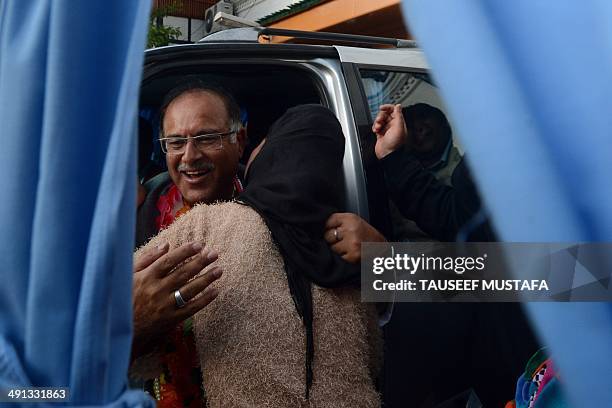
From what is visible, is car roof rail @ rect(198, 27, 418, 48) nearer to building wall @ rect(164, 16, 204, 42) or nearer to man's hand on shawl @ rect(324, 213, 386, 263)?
building wall @ rect(164, 16, 204, 42)

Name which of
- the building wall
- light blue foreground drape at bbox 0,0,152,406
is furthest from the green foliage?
light blue foreground drape at bbox 0,0,152,406

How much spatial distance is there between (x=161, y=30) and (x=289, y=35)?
0.48 m

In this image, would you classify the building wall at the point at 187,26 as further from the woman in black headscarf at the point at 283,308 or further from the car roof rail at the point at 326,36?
the woman in black headscarf at the point at 283,308

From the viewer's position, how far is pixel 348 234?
1310 mm

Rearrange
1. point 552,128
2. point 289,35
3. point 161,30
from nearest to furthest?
point 552,128 < point 161,30 < point 289,35

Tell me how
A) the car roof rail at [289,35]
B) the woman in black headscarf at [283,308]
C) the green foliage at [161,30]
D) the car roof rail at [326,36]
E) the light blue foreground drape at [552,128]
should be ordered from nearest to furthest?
the light blue foreground drape at [552,128]
the woman in black headscarf at [283,308]
the green foliage at [161,30]
the car roof rail at [289,35]
the car roof rail at [326,36]

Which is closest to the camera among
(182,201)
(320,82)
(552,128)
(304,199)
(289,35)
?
(552,128)

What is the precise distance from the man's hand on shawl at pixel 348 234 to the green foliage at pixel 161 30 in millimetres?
807

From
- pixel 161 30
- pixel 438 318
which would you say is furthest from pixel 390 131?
pixel 161 30

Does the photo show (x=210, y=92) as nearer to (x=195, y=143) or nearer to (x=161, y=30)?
(x=195, y=143)

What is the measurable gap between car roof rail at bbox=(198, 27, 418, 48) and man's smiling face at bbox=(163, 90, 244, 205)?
1.61 ft

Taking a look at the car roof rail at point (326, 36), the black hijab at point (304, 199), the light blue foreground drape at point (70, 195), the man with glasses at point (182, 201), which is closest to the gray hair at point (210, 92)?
the man with glasses at point (182, 201)

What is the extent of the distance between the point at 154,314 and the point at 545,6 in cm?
92

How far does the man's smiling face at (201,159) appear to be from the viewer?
1421 millimetres
